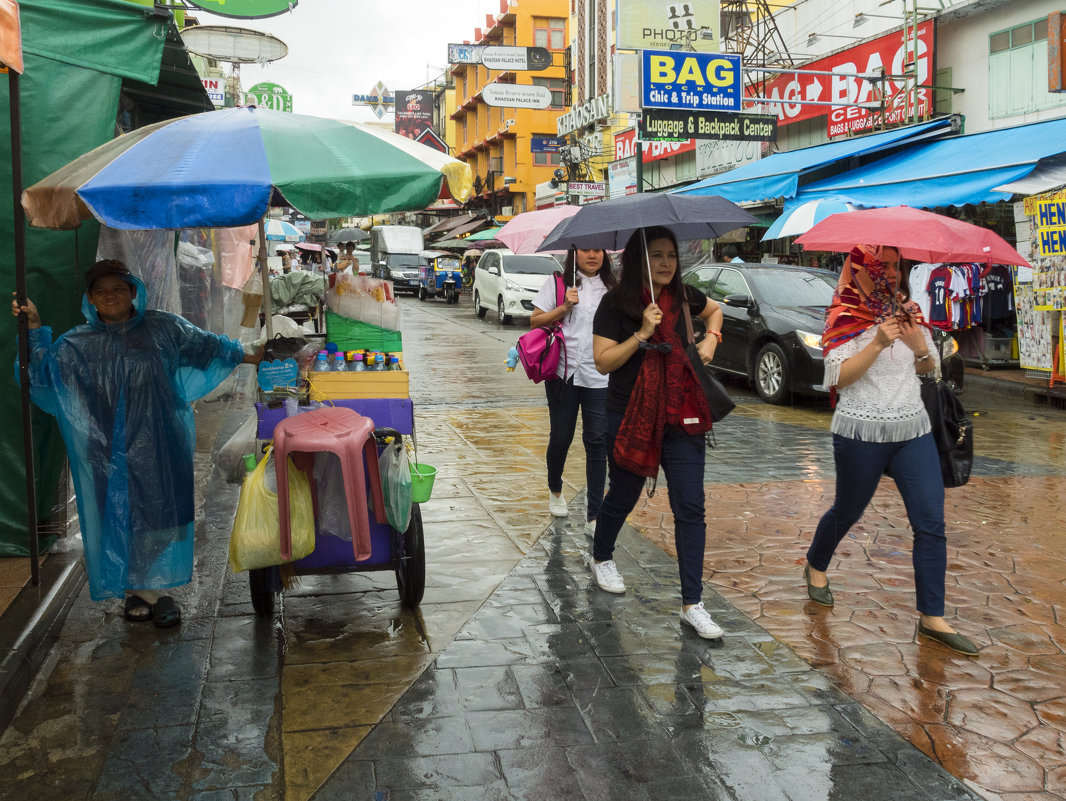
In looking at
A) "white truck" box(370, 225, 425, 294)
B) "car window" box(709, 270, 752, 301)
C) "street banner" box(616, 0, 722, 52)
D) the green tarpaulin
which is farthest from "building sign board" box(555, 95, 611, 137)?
the green tarpaulin

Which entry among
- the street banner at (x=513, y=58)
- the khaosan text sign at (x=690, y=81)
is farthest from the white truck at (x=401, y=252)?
the khaosan text sign at (x=690, y=81)

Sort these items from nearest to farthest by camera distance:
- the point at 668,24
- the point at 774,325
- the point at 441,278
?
the point at 774,325 < the point at 668,24 < the point at 441,278

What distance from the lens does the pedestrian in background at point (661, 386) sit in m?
4.33

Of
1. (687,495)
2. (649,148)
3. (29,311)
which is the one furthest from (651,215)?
(649,148)

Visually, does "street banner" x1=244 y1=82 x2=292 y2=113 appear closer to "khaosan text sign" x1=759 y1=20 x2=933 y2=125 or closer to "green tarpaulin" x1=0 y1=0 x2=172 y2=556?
"khaosan text sign" x1=759 y1=20 x2=933 y2=125

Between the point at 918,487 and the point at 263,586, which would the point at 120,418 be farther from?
the point at 918,487

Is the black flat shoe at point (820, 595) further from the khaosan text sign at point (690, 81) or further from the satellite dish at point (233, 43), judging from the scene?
the khaosan text sign at point (690, 81)

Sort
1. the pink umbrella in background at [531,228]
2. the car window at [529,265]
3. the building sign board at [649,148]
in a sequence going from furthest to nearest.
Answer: the building sign board at [649,148] < the car window at [529,265] < the pink umbrella in background at [531,228]

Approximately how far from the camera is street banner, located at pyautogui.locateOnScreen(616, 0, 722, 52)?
1973 centimetres

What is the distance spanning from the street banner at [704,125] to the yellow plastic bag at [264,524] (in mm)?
13172

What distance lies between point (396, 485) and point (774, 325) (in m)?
8.06

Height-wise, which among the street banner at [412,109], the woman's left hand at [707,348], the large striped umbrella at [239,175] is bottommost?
the woman's left hand at [707,348]

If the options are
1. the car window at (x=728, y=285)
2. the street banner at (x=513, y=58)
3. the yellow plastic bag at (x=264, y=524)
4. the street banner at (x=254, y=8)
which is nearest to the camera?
the yellow plastic bag at (x=264, y=524)

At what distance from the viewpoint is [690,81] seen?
16.5 metres
